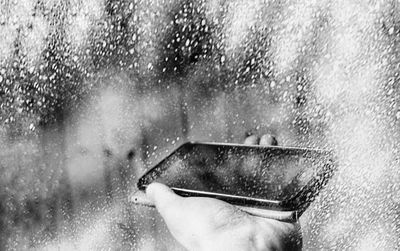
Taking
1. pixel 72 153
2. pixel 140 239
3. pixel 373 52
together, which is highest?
pixel 373 52

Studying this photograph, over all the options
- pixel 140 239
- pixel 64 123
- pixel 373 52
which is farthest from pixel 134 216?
pixel 373 52

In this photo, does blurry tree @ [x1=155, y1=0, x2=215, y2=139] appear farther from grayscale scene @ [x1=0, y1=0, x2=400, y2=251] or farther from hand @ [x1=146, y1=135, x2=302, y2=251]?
hand @ [x1=146, y1=135, x2=302, y2=251]

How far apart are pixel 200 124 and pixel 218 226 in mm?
142

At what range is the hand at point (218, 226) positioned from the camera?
1.73ft

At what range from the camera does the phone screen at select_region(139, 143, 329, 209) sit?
540 mm

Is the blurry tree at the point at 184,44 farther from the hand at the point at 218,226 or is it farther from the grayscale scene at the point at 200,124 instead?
the hand at the point at 218,226

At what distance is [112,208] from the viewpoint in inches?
A: 27.1

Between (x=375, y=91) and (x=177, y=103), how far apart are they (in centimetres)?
24

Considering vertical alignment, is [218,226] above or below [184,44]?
below

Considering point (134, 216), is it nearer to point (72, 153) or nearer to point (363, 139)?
point (72, 153)

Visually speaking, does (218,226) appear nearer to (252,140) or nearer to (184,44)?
(252,140)

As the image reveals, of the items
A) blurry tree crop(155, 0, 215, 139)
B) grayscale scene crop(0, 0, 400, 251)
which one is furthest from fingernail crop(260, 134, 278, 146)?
blurry tree crop(155, 0, 215, 139)

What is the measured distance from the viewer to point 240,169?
0.58 meters

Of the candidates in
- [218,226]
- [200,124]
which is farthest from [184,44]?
[218,226]
